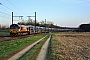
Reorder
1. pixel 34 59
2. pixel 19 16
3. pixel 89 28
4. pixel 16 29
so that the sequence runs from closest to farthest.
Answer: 1. pixel 34 59
2. pixel 16 29
3. pixel 19 16
4. pixel 89 28

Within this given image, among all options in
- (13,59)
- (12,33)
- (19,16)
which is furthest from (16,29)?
(13,59)

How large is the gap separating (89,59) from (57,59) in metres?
2.35

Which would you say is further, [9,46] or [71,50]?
[9,46]

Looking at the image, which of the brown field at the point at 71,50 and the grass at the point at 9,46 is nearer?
the brown field at the point at 71,50

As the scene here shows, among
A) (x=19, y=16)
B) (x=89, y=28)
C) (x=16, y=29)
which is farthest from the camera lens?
(x=89, y=28)

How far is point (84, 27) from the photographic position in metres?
183

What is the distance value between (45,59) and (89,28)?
163 meters

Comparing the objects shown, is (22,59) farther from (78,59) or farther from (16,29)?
(16,29)

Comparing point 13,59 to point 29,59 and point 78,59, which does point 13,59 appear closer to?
point 29,59

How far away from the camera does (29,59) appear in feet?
48.1

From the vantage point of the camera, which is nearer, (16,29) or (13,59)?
(13,59)

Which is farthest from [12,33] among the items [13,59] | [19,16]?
[13,59]

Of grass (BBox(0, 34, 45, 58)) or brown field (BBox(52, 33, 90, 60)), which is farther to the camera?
grass (BBox(0, 34, 45, 58))

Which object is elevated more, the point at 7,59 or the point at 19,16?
the point at 19,16
